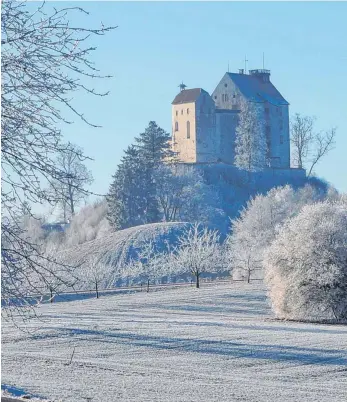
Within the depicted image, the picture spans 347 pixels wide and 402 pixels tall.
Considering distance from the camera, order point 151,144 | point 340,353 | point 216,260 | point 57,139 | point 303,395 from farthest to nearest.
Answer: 1. point 151,144
2. point 216,260
3. point 340,353
4. point 303,395
5. point 57,139

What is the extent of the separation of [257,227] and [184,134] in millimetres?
35750

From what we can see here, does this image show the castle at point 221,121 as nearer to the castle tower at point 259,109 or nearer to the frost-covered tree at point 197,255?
the castle tower at point 259,109

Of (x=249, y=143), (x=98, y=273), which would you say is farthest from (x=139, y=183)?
(x=98, y=273)

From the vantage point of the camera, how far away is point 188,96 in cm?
11481

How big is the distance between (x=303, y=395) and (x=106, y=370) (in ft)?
16.1

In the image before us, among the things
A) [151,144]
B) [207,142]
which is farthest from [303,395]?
[207,142]

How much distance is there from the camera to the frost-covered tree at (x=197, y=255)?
217ft

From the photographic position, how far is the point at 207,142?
371ft

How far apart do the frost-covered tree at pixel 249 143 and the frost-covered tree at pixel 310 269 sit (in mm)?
65235

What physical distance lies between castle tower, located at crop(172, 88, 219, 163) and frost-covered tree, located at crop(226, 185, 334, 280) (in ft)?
63.5

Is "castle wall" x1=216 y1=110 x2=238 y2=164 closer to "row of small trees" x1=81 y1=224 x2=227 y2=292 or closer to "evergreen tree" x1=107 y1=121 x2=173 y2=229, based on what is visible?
"evergreen tree" x1=107 y1=121 x2=173 y2=229

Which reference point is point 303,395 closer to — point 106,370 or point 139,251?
point 106,370

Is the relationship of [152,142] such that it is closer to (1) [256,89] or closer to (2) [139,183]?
(2) [139,183]

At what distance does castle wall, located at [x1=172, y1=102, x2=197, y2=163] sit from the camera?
112688mm
